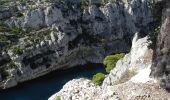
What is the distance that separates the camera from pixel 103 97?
47.8 meters

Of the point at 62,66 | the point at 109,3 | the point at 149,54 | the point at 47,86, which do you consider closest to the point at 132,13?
the point at 109,3

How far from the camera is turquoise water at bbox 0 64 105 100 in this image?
403 feet

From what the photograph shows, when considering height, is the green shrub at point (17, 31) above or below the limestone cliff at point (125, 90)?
below

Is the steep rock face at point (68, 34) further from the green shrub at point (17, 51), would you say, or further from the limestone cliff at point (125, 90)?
the limestone cliff at point (125, 90)

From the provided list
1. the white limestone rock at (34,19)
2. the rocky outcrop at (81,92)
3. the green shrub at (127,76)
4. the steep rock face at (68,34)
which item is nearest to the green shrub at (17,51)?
the steep rock face at (68,34)

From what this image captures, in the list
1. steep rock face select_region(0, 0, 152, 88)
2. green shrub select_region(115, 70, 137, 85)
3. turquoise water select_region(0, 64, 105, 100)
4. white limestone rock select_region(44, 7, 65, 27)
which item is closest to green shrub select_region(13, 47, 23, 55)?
steep rock face select_region(0, 0, 152, 88)

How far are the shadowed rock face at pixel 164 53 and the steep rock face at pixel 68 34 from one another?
310 feet

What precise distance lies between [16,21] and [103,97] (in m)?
125

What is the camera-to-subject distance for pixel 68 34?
165 meters

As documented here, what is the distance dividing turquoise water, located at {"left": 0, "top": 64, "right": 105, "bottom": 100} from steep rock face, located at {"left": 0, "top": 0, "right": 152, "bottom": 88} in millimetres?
4632

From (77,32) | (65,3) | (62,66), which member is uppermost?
(65,3)

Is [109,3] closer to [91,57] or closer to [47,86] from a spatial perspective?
[91,57]

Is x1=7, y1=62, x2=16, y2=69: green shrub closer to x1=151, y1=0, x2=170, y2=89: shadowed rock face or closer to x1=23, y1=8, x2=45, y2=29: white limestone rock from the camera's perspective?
x1=23, y1=8, x2=45, y2=29: white limestone rock

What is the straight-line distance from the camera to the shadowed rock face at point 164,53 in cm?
4398
